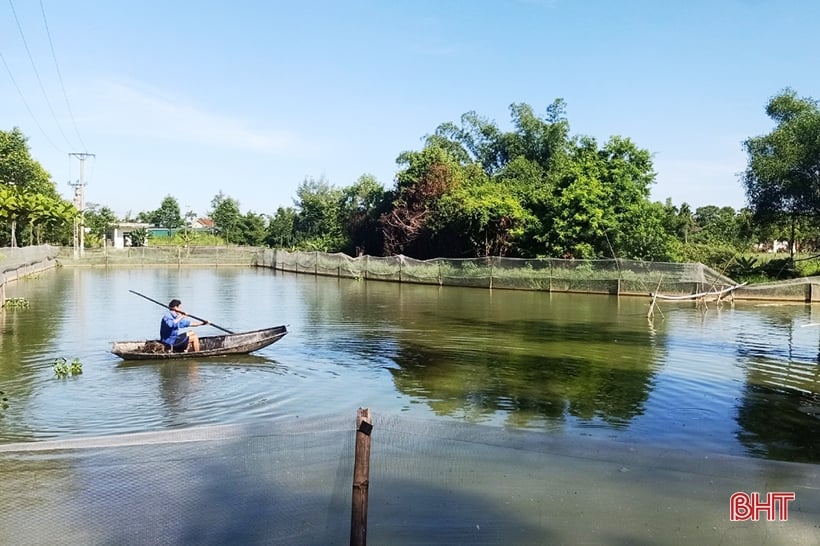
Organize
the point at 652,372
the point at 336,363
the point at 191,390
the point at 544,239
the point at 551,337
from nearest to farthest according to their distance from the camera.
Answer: the point at 191,390 < the point at 652,372 < the point at 336,363 < the point at 551,337 < the point at 544,239

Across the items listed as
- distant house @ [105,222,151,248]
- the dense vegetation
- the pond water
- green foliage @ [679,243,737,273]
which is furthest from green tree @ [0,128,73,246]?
green foliage @ [679,243,737,273]

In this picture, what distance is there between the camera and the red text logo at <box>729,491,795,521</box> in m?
5.80

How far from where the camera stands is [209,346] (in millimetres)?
14938

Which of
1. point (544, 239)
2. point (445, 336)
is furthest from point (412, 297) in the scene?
point (445, 336)

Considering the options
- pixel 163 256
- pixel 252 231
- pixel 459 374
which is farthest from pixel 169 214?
pixel 459 374

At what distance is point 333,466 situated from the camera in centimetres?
659

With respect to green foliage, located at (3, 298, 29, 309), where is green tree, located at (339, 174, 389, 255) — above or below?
A: above

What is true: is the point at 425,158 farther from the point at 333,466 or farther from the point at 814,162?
the point at 333,466

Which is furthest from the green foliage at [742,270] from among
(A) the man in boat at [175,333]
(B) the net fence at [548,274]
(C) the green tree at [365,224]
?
(A) the man in boat at [175,333]

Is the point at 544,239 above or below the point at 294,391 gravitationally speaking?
above

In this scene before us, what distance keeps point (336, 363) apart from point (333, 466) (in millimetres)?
7934

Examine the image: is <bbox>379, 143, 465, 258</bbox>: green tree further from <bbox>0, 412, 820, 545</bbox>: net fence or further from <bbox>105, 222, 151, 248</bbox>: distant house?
<bbox>105, 222, 151, 248</bbox>: distant house

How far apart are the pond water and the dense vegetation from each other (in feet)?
36.1

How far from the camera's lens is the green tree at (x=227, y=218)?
77.7 meters
